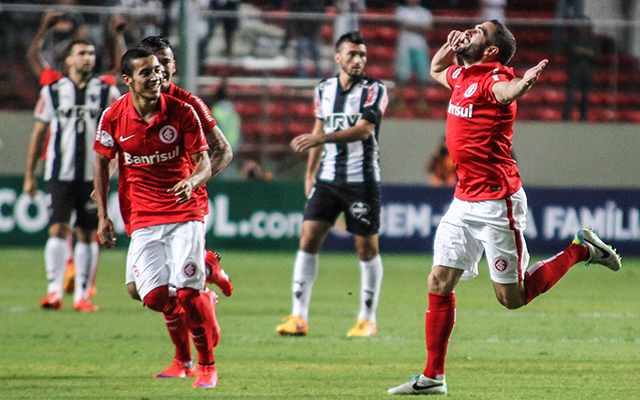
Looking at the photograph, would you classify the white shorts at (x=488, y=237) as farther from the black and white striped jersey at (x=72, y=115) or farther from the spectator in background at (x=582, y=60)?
the spectator in background at (x=582, y=60)

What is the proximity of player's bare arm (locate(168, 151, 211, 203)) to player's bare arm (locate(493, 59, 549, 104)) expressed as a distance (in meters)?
1.64

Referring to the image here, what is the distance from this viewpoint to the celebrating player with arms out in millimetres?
7270

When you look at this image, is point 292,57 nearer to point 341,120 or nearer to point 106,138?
point 341,120

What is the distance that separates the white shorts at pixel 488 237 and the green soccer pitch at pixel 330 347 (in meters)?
0.71

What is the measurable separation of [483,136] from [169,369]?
232 cm

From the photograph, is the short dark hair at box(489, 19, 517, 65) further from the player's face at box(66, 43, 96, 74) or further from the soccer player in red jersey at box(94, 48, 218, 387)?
the player's face at box(66, 43, 96, 74)

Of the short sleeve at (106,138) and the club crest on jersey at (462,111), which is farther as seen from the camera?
the short sleeve at (106,138)

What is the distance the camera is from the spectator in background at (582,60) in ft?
51.9

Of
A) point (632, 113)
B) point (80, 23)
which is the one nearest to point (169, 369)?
point (80, 23)

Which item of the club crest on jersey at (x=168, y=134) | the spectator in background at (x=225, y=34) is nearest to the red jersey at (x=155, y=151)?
the club crest on jersey at (x=168, y=134)

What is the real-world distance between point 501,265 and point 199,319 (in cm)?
171

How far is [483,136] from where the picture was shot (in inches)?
202

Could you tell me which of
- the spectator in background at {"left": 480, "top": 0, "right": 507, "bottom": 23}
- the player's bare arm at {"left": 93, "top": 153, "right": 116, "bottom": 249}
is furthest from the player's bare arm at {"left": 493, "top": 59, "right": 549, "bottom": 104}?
the spectator in background at {"left": 480, "top": 0, "right": 507, "bottom": 23}

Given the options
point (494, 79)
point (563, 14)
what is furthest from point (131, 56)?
point (563, 14)
